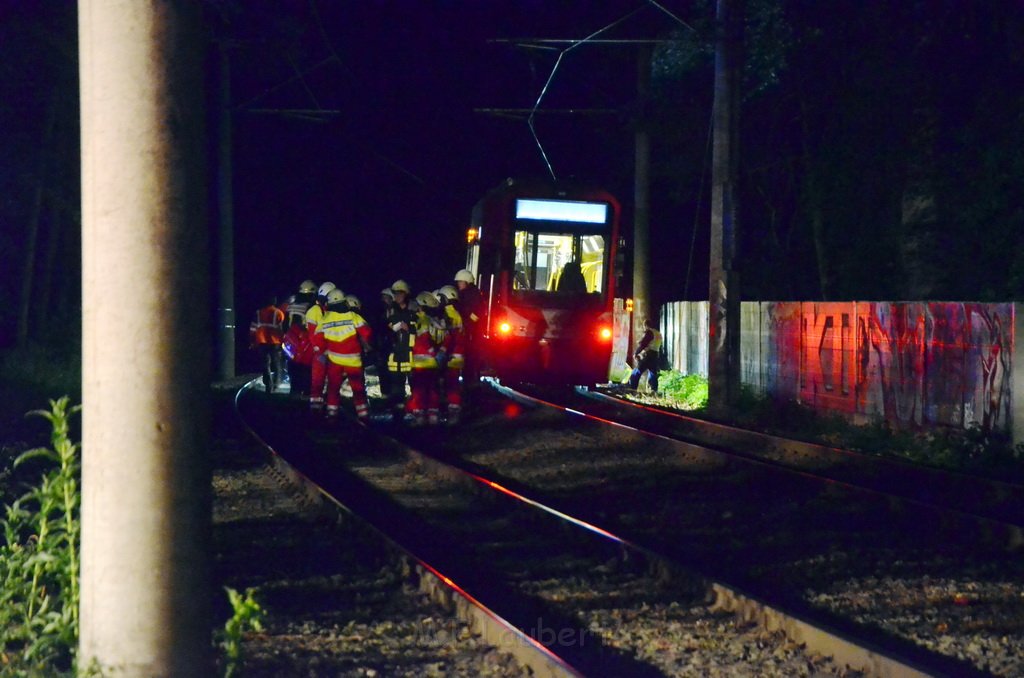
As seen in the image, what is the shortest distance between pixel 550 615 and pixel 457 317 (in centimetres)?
1058

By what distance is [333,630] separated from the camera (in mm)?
7031

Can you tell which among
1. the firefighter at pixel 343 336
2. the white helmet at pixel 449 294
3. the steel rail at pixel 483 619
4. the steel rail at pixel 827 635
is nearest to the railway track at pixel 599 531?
the steel rail at pixel 827 635

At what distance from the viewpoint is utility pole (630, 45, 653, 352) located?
25453mm

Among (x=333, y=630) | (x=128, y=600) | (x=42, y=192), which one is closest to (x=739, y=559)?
(x=333, y=630)

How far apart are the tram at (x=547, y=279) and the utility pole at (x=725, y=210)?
233 centimetres

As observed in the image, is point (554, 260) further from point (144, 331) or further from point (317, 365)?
point (144, 331)

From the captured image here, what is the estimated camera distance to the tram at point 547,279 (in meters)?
21.2

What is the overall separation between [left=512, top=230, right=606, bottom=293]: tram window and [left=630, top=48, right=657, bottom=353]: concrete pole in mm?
3531

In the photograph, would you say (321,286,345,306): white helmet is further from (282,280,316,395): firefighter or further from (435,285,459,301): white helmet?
(282,280,316,395): firefighter

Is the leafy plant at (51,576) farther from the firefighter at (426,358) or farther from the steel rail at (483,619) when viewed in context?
the firefighter at (426,358)

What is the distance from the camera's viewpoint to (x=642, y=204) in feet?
85.9

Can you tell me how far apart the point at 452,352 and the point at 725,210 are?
4759mm

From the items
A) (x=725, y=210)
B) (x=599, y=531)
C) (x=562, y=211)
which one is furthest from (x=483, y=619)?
(x=562, y=211)

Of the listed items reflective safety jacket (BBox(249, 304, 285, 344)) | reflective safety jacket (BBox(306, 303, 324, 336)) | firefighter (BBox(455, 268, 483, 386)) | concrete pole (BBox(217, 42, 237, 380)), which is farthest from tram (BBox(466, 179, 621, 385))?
concrete pole (BBox(217, 42, 237, 380))
